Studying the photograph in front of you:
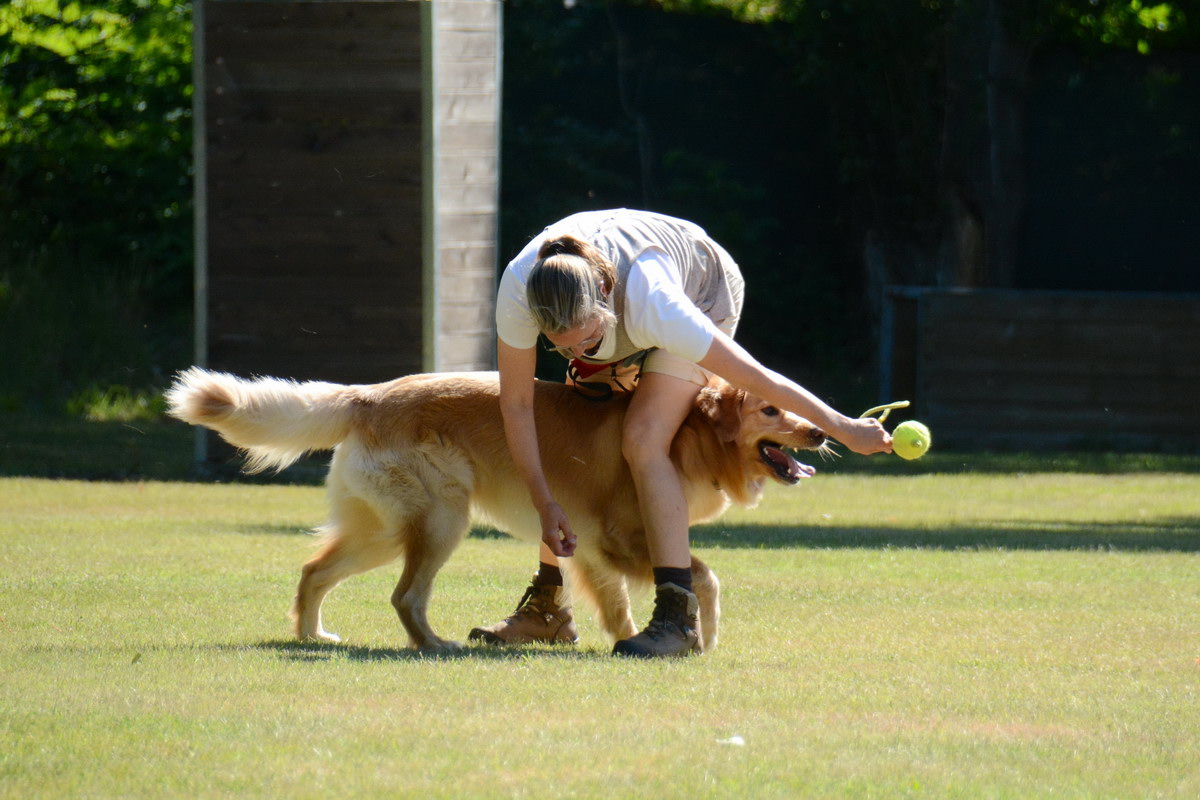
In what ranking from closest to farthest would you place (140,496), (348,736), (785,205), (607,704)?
1. (348,736)
2. (607,704)
3. (140,496)
4. (785,205)

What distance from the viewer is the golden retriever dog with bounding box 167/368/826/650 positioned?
525 centimetres

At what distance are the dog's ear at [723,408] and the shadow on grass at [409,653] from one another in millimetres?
875

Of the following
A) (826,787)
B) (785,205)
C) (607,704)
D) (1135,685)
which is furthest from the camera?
(785,205)

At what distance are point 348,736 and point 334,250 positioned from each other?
7840mm

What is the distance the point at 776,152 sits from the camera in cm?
1725

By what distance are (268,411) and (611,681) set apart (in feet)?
5.64

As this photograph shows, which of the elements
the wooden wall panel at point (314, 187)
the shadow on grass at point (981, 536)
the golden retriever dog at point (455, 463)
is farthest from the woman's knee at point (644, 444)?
the wooden wall panel at point (314, 187)

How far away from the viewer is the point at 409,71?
1095cm

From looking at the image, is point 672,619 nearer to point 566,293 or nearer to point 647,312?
point 647,312

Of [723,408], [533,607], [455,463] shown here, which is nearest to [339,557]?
[455,463]

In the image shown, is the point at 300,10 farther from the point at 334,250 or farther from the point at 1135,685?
the point at 1135,685

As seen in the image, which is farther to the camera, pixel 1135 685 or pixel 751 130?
pixel 751 130

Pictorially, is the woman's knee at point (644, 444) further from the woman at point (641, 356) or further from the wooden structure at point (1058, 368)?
the wooden structure at point (1058, 368)

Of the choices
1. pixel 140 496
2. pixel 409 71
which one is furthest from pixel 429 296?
pixel 140 496
